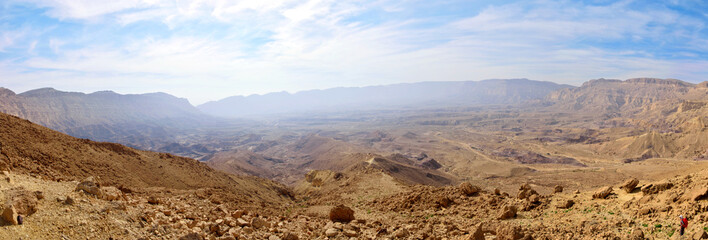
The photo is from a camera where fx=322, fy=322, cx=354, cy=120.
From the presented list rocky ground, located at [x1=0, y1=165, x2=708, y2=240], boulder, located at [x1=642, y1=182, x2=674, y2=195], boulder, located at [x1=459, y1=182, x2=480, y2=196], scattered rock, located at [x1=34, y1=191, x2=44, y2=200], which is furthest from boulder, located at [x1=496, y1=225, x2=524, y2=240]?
scattered rock, located at [x1=34, y1=191, x2=44, y2=200]

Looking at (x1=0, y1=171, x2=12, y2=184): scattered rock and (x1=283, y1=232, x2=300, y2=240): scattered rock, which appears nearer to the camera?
(x1=0, y1=171, x2=12, y2=184): scattered rock

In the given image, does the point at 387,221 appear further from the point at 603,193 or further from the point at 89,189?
the point at 89,189

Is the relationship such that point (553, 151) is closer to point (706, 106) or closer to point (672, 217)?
point (706, 106)

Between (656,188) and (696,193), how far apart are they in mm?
1898

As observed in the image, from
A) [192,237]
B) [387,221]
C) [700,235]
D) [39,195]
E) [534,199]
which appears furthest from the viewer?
[387,221]

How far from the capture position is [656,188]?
10125mm

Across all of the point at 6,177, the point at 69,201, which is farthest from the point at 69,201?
the point at 6,177

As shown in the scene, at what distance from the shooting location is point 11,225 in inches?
239

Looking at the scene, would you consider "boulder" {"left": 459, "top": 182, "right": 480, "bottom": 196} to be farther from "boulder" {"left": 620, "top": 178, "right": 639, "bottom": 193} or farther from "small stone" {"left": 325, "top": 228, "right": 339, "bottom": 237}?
"small stone" {"left": 325, "top": 228, "right": 339, "bottom": 237}

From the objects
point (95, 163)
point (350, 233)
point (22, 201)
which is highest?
point (22, 201)

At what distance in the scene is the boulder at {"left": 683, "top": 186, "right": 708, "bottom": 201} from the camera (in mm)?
8211

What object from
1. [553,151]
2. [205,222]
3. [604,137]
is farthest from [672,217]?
[604,137]

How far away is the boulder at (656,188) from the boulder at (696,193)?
1.29 metres

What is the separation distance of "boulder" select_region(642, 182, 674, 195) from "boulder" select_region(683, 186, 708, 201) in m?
1.29
